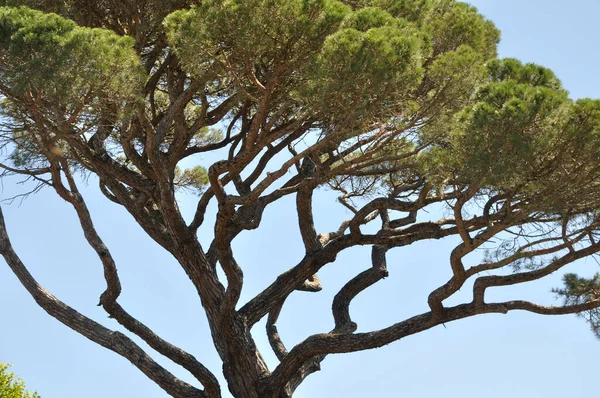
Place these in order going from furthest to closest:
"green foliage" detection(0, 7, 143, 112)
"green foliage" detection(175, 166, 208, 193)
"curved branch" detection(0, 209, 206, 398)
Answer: "green foliage" detection(175, 166, 208, 193)
"curved branch" detection(0, 209, 206, 398)
"green foliage" detection(0, 7, 143, 112)

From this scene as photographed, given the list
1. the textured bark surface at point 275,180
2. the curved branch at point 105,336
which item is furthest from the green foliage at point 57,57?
the curved branch at point 105,336

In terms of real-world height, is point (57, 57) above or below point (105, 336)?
above

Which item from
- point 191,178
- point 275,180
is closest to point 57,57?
point 275,180

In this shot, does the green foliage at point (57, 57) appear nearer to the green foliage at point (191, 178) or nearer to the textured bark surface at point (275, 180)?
the textured bark surface at point (275, 180)

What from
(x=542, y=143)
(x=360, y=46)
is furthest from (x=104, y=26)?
(x=542, y=143)

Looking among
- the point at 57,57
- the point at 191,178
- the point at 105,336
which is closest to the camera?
the point at 57,57

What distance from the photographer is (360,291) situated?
870 cm

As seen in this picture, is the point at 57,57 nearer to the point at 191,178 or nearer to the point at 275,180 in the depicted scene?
the point at 275,180

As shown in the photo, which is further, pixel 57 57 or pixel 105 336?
pixel 105 336

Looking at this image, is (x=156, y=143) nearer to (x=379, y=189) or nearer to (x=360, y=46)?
(x=360, y=46)

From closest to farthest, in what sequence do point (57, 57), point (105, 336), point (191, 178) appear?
point (57, 57) → point (105, 336) → point (191, 178)

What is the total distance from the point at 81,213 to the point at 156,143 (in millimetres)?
1079

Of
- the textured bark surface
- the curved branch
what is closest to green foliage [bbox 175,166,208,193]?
the textured bark surface

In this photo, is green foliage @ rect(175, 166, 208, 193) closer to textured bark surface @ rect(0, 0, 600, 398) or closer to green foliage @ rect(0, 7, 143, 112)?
textured bark surface @ rect(0, 0, 600, 398)
